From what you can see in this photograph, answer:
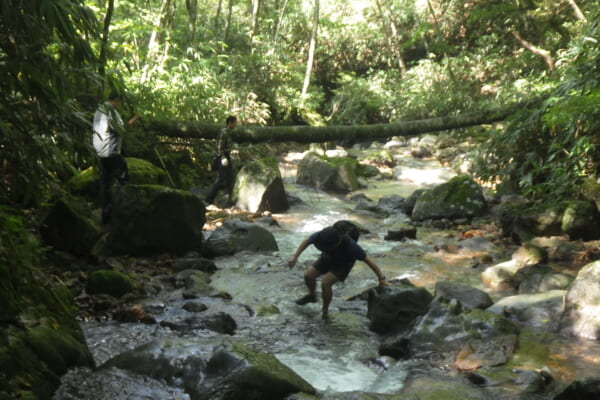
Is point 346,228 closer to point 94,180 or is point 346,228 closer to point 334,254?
point 334,254

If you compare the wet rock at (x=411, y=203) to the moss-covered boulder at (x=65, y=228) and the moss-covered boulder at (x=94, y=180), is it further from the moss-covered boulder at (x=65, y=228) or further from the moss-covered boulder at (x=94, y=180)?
the moss-covered boulder at (x=65, y=228)

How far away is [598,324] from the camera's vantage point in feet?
17.4

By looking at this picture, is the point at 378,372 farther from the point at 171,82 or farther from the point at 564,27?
the point at 564,27

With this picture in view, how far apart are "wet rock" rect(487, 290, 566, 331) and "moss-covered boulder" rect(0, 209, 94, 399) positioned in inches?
178

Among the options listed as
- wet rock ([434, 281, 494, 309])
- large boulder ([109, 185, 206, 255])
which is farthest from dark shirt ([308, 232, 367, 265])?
large boulder ([109, 185, 206, 255])

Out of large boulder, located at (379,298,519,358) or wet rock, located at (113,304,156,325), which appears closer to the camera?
large boulder, located at (379,298,519,358)

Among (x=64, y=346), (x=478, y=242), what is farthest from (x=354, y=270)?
(x=64, y=346)

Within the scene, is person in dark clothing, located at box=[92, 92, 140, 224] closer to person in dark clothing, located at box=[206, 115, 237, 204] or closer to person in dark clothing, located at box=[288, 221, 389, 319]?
person in dark clothing, located at box=[206, 115, 237, 204]

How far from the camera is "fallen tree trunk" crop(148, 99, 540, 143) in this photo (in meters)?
9.27

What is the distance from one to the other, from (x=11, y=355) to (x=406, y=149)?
17718mm

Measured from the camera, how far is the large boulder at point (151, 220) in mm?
7352

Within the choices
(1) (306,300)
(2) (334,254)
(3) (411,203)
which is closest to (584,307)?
(2) (334,254)

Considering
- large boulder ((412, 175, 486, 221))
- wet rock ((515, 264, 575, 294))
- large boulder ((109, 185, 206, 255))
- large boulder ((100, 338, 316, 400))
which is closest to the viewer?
large boulder ((100, 338, 316, 400))

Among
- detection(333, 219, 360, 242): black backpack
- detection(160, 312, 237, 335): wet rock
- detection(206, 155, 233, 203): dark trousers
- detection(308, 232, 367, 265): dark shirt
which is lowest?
detection(160, 312, 237, 335): wet rock
